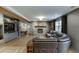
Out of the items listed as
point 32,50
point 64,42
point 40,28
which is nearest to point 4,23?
point 32,50

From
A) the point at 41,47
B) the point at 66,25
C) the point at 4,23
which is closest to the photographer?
the point at 41,47

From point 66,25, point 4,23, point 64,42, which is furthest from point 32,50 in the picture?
point 4,23

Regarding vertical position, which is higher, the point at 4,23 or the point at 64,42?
the point at 4,23

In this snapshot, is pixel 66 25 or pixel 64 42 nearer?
pixel 64 42

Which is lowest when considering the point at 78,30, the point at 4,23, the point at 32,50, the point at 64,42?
the point at 32,50

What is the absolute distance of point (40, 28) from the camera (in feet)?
55.5

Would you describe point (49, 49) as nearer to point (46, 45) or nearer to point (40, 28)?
point (46, 45)

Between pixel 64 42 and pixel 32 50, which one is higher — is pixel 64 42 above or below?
above
